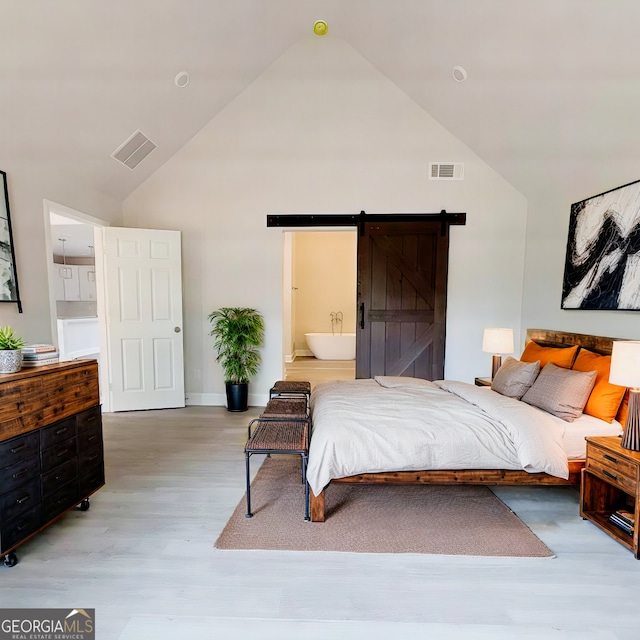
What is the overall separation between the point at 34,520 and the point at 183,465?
107 centimetres

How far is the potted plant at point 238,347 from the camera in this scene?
13.5 ft

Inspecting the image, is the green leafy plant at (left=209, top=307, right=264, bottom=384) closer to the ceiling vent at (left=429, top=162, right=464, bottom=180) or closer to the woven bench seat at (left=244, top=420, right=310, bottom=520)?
the woven bench seat at (left=244, top=420, right=310, bottom=520)

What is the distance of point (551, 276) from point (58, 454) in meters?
4.40

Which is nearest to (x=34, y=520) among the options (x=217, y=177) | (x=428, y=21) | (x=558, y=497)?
(x=558, y=497)

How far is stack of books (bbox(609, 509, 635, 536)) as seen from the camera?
1857 mm

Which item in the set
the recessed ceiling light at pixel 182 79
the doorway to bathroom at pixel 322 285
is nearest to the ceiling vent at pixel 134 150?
the recessed ceiling light at pixel 182 79

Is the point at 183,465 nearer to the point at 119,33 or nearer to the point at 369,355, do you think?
the point at 369,355

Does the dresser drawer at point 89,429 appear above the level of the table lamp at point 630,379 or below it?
below

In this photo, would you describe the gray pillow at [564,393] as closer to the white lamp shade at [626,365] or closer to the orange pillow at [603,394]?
the orange pillow at [603,394]

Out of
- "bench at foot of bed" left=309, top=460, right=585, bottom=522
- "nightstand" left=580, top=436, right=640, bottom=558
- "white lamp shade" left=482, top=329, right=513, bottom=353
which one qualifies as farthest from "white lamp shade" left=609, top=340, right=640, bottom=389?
"white lamp shade" left=482, top=329, right=513, bottom=353

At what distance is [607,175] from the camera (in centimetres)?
280

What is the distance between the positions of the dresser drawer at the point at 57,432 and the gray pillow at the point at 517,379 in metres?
3.07

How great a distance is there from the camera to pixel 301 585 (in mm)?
1572

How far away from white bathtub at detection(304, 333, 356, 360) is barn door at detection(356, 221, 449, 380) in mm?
2667
